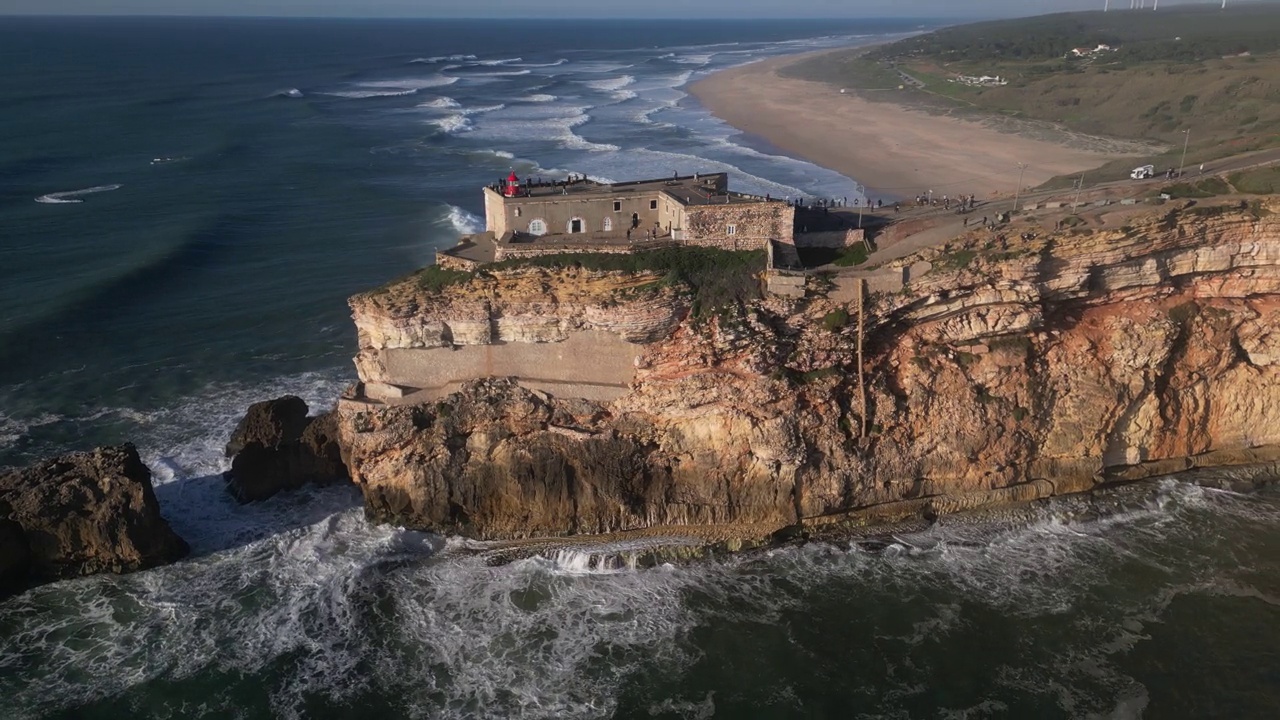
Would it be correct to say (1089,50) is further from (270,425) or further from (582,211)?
(270,425)

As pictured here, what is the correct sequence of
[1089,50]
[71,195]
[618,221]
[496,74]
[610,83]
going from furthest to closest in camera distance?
[496,74]
[610,83]
[1089,50]
[71,195]
[618,221]

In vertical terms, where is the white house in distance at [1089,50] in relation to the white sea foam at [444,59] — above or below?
below

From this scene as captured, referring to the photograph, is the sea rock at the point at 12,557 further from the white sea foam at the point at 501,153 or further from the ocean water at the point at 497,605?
the white sea foam at the point at 501,153

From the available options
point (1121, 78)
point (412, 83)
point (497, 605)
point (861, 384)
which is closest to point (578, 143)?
point (1121, 78)

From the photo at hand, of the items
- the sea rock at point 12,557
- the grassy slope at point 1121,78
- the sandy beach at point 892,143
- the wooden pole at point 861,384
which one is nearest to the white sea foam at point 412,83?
the sandy beach at point 892,143

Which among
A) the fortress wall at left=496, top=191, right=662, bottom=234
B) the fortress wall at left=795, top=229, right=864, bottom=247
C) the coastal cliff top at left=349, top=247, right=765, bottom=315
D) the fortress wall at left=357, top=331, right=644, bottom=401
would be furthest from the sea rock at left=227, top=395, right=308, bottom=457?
the fortress wall at left=795, top=229, right=864, bottom=247

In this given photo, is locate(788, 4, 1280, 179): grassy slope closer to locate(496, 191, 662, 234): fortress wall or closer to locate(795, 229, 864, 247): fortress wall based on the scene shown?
locate(795, 229, 864, 247): fortress wall
